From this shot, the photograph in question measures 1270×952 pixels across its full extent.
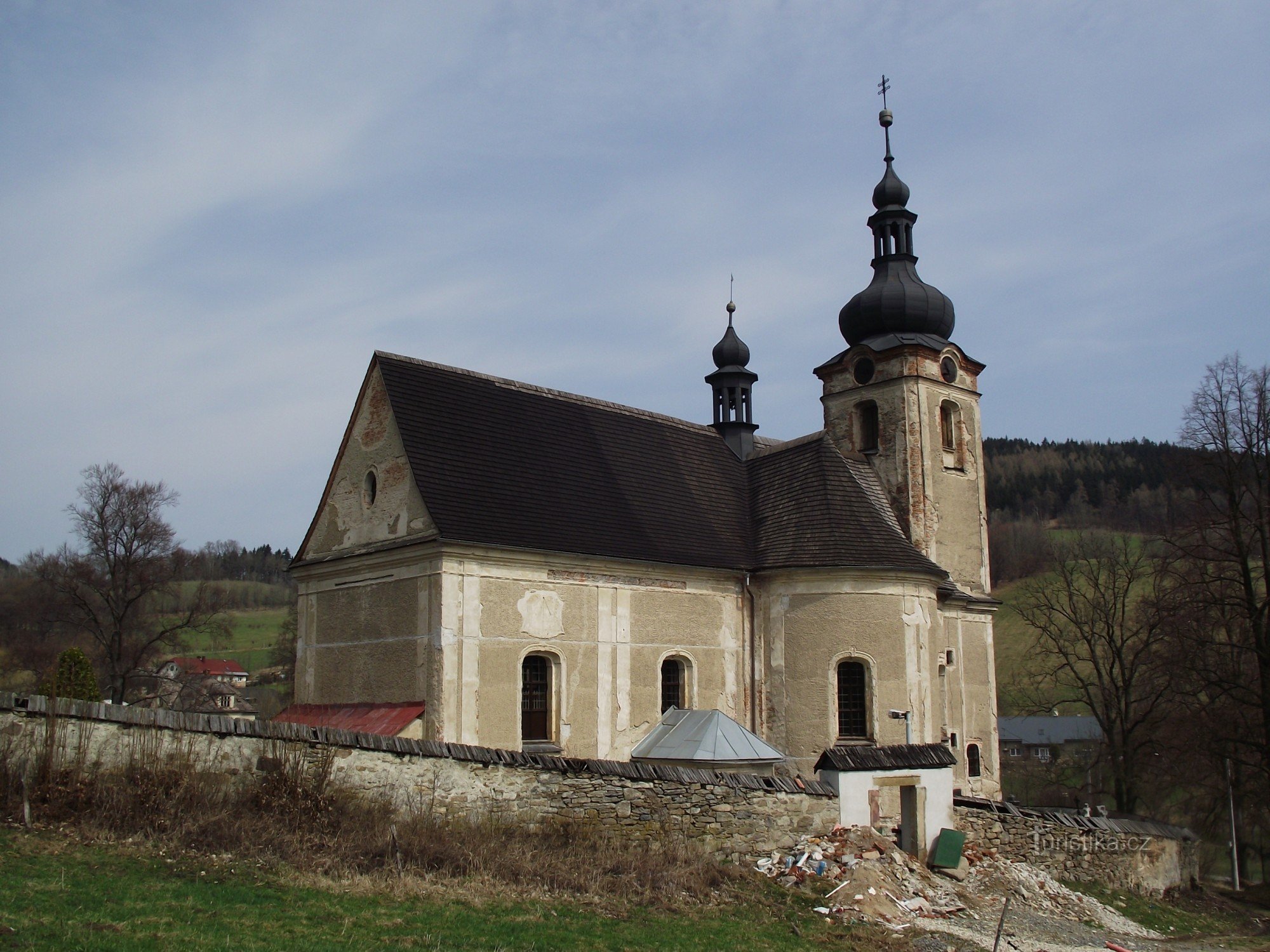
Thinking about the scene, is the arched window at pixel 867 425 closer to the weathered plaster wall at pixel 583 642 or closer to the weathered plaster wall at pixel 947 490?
the weathered plaster wall at pixel 947 490

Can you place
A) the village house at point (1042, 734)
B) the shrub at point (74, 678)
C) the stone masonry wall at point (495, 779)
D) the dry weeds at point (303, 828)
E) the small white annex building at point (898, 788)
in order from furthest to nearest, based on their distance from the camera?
the village house at point (1042, 734), the shrub at point (74, 678), the small white annex building at point (898, 788), the stone masonry wall at point (495, 779), the dry weeds at point (303, 828)

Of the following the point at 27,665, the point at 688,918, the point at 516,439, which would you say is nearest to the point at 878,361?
the point at 516,439

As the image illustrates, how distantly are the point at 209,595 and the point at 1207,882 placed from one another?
32.7m

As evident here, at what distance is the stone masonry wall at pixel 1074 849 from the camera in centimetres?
1853

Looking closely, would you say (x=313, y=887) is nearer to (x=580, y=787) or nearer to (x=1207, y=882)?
(x=580, y=787)

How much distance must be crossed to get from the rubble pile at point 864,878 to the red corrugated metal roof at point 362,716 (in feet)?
21.7

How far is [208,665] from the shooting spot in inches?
2694

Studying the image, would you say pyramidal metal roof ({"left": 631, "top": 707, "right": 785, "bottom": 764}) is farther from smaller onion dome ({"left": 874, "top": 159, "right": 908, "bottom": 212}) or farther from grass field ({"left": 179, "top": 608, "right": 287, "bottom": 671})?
grass field ({"left": 179, "top": 608, "right": 287, "bottom": 671})

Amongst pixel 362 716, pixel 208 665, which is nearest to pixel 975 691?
pixel 362 716

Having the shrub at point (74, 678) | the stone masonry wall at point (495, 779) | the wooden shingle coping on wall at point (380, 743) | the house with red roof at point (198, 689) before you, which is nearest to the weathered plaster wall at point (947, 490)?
the wooden shingle coping on wall at point (380, 743)

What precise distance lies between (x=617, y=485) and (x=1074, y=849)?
11.1 meters

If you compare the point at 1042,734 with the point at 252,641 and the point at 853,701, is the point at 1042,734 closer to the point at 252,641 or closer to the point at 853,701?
the point at 853,701

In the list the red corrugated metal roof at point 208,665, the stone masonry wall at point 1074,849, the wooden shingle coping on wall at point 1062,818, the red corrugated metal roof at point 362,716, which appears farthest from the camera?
the red corrugated metal roof at point 208,665

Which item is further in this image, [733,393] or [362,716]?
[733,393]
